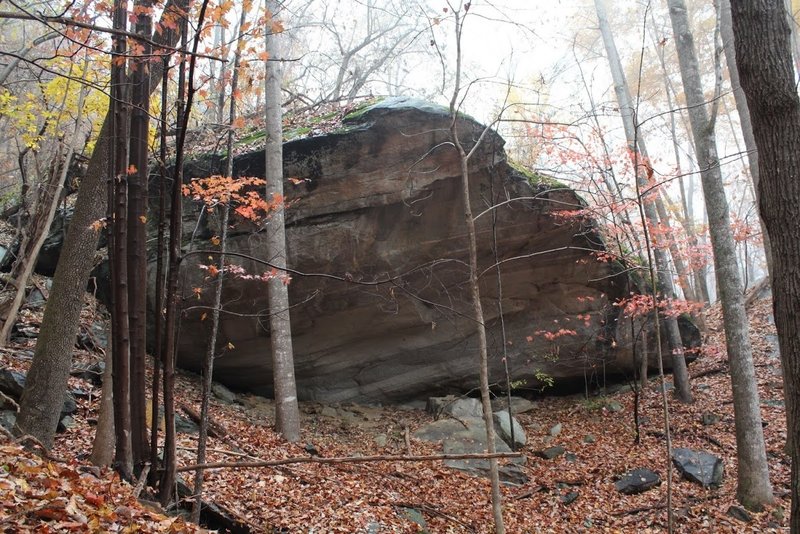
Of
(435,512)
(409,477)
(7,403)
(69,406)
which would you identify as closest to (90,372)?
(69,406)

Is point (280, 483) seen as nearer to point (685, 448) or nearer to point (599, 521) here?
point (599, 521)

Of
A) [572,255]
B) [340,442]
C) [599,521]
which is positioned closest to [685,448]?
[599,521]

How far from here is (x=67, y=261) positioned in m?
5.29

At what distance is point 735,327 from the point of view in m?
7.09

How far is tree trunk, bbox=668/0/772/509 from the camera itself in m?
6.77

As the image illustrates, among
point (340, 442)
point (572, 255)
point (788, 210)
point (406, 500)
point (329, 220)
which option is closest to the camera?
point (788, 210)

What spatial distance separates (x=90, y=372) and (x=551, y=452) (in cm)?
786

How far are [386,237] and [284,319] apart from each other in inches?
109

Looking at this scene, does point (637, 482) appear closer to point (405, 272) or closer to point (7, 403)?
point (405, 272)

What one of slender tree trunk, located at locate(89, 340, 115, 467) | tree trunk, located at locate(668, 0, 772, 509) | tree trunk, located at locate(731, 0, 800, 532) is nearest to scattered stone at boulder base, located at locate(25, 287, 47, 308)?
slender tree trunk, located at locate(89, 340, 115, 467)

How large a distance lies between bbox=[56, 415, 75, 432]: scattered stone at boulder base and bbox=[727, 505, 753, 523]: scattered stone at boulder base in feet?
28.4

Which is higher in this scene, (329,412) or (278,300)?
(278,300)

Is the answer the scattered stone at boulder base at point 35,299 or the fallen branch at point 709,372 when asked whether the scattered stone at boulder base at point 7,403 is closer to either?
the scattered stone at boulder base at point 35,299

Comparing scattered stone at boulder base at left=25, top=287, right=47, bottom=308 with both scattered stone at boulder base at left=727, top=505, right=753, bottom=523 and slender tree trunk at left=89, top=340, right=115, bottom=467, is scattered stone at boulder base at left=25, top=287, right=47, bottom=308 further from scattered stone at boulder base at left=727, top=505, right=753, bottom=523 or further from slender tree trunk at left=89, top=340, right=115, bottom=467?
scattered stone at boulder base at left=727, top=505, right=753, bottom=523
